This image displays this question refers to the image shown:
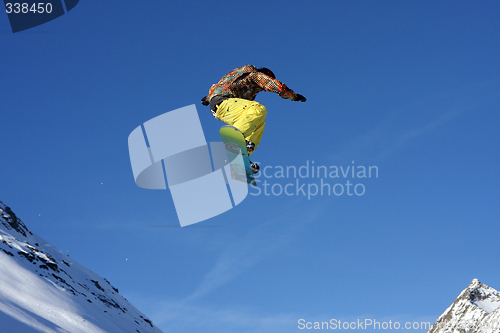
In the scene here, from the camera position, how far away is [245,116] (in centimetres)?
590

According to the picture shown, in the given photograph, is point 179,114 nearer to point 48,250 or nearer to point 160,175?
point 160,175

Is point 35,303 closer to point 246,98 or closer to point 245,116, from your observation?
point 246,98

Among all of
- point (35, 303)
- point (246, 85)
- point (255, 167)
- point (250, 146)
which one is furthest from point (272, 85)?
point (35, 303)

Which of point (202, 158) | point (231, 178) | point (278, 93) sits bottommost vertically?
point (231, 178)

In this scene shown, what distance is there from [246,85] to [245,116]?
0.85m

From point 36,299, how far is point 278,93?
1062cm

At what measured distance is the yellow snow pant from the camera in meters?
5.87

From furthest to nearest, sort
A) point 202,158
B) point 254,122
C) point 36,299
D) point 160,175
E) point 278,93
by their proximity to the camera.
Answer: point 36,299 → point 160,175 → point 202,158 → point 278,93 → point 254,122

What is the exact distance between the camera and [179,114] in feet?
22.7

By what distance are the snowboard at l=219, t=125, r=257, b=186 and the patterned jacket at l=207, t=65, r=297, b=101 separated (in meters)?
0.74

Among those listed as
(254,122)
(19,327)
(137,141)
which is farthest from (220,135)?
(19,327)

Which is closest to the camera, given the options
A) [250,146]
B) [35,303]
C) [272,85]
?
[250,146]

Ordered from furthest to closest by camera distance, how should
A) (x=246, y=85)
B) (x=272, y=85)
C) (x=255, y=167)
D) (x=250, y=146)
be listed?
(x=246, y=85)
(x=272, y=85)
(x=255, y=167)
(x=250, y=146)

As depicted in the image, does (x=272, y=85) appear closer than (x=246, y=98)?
Yes
